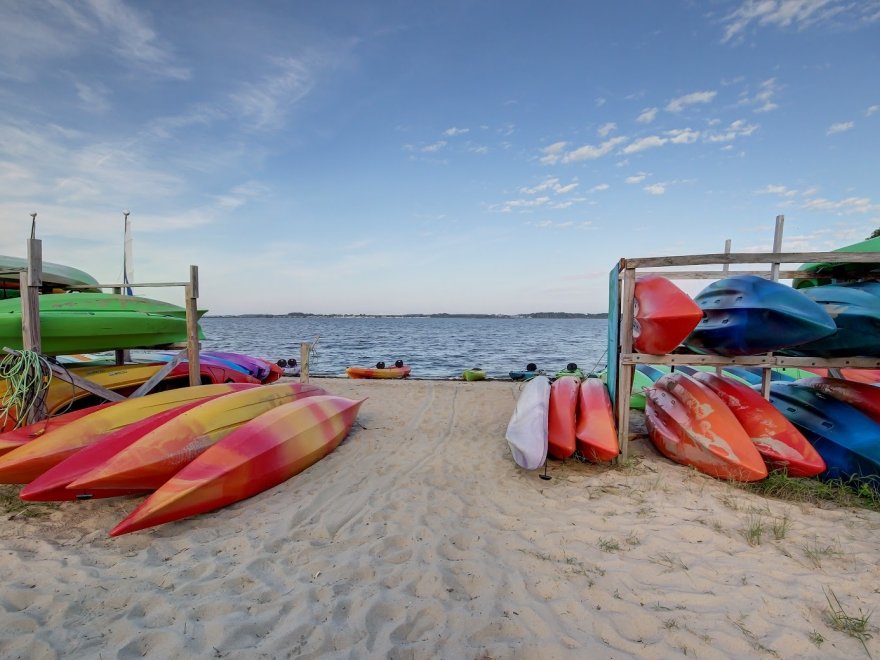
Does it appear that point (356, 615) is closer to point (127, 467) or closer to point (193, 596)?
point (193, 596)

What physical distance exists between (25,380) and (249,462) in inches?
103

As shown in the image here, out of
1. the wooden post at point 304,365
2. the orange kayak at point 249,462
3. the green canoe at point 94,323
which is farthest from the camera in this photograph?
the wooden post at point 304,365

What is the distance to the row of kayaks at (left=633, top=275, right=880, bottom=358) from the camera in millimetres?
4055

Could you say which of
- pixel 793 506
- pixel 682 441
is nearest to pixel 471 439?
pixel 682 441

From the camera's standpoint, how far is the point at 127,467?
3592 mm

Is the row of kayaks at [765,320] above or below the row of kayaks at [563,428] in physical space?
above

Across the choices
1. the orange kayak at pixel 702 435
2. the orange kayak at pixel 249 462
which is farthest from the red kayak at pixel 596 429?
the orange kayak at pixel 249 462

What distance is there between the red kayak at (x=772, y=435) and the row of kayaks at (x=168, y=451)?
4552 millimetres

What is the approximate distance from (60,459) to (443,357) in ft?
69.2

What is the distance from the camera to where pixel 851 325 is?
4.13 m

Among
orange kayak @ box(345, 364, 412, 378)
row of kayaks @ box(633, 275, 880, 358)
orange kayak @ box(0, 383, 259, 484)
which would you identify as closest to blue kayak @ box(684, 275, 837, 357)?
row of kayaks @ box(633, 275, 880, 358)

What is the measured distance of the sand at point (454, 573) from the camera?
208 centimetres

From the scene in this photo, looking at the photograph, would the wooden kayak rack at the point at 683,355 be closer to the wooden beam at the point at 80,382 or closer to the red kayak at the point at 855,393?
the red kayak at the point at 855,393

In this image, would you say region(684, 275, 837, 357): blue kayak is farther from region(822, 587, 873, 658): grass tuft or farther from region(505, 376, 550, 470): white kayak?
region(822, 587, 873, 658): grass tuft
